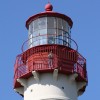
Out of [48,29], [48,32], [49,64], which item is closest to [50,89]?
[49,64]

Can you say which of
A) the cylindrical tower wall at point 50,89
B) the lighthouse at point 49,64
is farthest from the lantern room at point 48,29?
the cylindrical tower wall at point 50,89

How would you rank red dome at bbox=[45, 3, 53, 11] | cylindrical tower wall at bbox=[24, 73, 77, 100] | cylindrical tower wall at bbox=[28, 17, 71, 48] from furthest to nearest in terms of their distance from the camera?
1. red dome at bbox=[45, 3, 53, 11]
2. cylindrical tower wall at bbox=[28, 17, 71, 48]
3. cylindrical tower wall at bbox=[24, 73, 77, 100]

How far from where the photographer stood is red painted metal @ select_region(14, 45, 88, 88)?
2838 cm

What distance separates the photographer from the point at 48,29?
2953 cm

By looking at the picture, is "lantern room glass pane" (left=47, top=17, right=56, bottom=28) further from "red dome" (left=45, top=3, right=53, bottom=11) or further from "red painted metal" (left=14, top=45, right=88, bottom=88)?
"red painted metal" (left=14, top=45, right=88, bottom=88)

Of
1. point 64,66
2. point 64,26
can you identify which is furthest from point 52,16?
point 64,66

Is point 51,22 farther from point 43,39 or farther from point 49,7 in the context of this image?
point 43,39

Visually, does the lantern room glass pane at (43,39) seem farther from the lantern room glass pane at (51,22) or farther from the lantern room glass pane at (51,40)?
the lantern room glass pane at (51,22)

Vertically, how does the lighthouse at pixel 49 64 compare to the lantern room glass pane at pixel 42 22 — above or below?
below

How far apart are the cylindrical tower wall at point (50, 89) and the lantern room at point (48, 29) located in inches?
70.3

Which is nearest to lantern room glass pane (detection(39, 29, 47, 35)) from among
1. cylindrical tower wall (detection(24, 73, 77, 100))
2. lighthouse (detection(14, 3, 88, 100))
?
lighthouse (detection(14, 3, 88, 100))

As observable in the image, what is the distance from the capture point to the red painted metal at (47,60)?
93.1 feet

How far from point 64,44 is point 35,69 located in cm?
205

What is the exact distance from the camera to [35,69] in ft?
92.7
